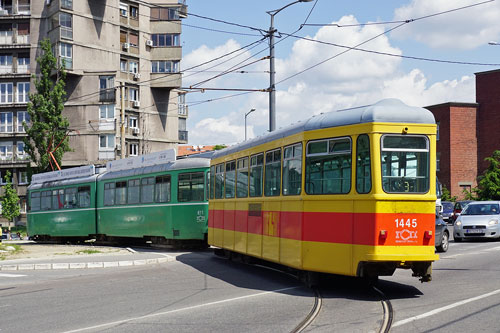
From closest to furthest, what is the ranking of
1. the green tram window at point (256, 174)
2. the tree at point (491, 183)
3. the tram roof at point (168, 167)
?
the green tram window at point (256, 174) < the tram roof at point (168, 167) < the tree at point (491, 183)

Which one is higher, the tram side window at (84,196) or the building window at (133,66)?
the building window at (133,66)

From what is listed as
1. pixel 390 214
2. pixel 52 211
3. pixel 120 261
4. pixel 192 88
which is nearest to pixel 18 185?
pixel 52 211

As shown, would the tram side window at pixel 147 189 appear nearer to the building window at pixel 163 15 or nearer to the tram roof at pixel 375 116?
the tram roof at pixel 375 116

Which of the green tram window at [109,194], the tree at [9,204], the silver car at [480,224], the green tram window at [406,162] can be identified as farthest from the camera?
the tree at [9,204]

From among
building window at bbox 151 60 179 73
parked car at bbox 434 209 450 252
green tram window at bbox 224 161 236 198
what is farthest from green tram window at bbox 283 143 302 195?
building window at bbox 151 60 179 73

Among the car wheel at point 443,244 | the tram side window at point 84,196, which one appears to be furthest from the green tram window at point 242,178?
the tram side window at point 84,196

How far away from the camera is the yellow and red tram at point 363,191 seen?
35.2 feet

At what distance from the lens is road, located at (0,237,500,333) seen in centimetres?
867

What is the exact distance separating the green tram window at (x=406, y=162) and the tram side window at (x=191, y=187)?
11959mm

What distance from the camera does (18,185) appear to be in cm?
6394

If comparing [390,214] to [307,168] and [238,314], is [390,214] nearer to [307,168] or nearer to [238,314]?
[307,168]

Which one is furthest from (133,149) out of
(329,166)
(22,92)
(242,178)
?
(329,166)

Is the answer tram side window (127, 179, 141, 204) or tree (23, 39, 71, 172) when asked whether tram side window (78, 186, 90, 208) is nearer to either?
tram side window (127, 179, 141, 204)

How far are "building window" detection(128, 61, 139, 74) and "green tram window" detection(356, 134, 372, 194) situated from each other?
180ft
